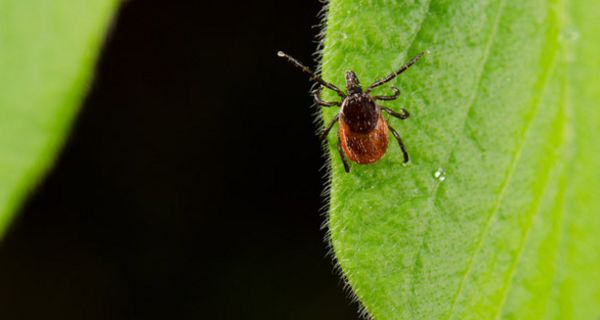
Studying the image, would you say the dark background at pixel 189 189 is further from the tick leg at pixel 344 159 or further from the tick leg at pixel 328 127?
the tick leg at pixel 344 159

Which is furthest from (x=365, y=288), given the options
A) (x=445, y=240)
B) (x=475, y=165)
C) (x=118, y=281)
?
(x=118, y=281)

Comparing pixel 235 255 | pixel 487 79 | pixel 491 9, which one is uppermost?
pixel 491 9

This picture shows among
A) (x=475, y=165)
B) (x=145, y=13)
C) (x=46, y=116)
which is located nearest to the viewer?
(x=46, y=116)

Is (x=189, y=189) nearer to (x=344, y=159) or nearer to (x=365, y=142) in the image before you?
(x=365, y=142)

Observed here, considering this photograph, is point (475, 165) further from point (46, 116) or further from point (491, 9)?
point (46, 116)

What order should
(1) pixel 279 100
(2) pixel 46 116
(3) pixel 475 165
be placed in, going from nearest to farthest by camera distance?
(2) pixel 46 116, (3) pixel 475 165, (1) pixel 279 100

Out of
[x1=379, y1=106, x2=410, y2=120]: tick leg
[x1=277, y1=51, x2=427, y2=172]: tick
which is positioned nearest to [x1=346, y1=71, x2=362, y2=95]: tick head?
[x1=277, y1=51, x2=427, y2=172]: tick

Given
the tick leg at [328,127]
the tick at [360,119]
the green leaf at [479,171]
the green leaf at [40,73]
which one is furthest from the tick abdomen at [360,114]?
the green leaf at [40,73]
